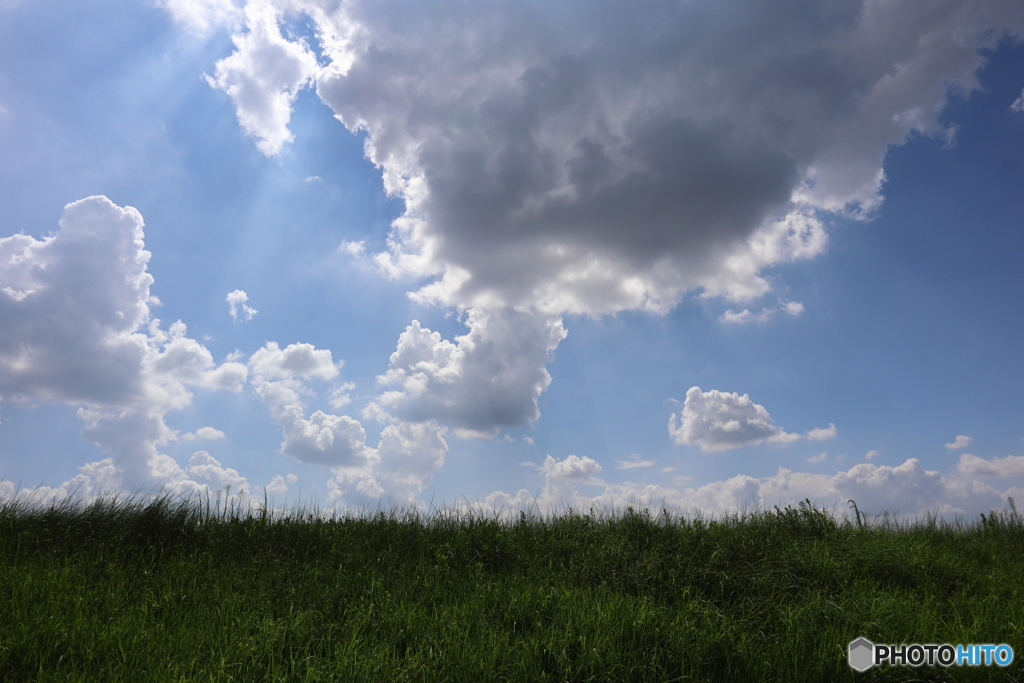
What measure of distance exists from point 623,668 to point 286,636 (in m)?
3.82

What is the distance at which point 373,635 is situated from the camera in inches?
269

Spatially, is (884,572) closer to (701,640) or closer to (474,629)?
(701,640)

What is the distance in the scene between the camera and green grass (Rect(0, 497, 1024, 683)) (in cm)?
630

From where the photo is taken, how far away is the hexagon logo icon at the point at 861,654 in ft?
21.4

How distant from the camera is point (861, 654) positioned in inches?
263

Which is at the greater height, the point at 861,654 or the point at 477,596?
the point at 477,596

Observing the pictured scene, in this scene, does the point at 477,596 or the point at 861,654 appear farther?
the point at 477,596

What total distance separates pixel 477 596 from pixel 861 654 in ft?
15.0

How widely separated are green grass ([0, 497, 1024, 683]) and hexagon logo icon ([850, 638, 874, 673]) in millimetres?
123

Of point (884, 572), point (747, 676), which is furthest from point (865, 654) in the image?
point (884, 572)

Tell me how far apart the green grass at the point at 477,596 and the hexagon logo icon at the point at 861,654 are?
12cm

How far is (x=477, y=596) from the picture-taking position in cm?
788

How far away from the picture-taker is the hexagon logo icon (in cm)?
652

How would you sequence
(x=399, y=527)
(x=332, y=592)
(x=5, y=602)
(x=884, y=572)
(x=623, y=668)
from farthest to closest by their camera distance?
(x=399, y=527)
(x=884, y=572)
(x=332, y=592)
(x=5, y=602)
(x=623, y=668)
